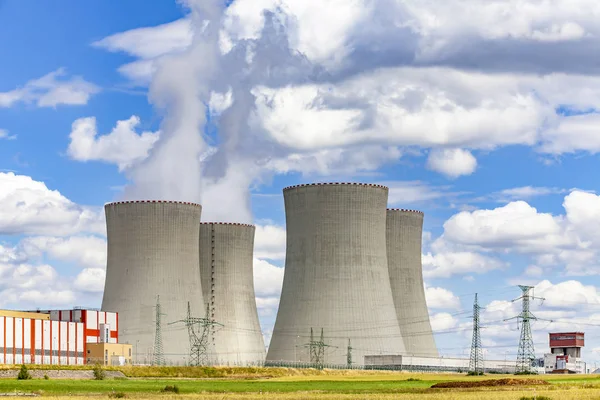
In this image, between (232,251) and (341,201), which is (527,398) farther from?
(232,251)

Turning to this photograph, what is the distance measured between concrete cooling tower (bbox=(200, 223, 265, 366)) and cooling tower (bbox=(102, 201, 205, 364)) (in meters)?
6.31

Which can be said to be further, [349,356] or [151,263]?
[349,356]

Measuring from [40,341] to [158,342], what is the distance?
709 cm

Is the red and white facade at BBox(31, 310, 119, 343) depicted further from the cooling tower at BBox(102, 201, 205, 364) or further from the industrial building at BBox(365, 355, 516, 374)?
the industrial building at BBox(365, 355, 516, 374)

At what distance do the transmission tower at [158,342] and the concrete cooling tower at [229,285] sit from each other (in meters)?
5.32

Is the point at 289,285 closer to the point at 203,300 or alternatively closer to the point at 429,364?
the point at 203,300

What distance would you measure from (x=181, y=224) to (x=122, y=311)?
600cm

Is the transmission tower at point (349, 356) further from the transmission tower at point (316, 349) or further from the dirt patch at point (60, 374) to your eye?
the dirt patch at point (60, 374)

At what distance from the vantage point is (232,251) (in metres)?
70.1

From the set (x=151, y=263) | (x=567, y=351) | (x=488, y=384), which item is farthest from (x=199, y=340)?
(x=567, y=351)

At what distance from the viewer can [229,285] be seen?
227 ft

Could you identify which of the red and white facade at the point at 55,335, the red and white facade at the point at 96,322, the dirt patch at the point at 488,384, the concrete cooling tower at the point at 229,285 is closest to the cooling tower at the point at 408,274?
the concrete cooling tower at the point at 229,285

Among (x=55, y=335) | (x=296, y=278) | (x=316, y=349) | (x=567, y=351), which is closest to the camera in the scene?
(x=296, y=278)

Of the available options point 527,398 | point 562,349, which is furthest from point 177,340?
point 562,349
